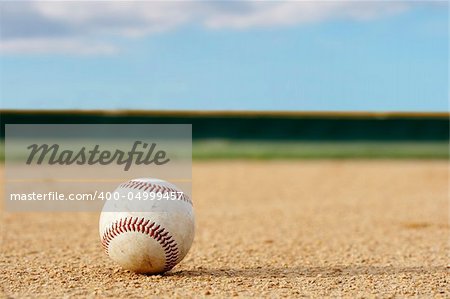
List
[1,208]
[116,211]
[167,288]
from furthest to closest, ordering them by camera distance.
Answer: [1,208]
[116,211]
[167,288]

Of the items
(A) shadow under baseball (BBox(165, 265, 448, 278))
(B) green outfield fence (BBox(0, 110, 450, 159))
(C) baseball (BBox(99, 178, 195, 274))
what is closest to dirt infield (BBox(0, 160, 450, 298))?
(A) shadow under baseball (BBox(165, 265, 448, 278))

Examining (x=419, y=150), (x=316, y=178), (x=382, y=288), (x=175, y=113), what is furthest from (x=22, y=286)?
(x=419, y=150)

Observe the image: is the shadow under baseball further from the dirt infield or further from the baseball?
the baseball

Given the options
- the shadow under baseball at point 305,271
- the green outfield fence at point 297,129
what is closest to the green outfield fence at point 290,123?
the green outfield fence at point 297,129

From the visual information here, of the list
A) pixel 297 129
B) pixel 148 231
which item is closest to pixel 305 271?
pixel 148 231

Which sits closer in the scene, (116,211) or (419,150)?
(116,211)

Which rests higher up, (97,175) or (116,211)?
(116,211)

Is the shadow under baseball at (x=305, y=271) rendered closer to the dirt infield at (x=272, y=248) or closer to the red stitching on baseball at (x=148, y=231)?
the dirt infield at (x=272, y=248)

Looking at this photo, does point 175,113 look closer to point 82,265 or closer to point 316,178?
point 316,178
